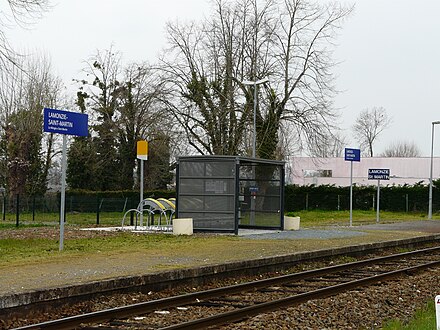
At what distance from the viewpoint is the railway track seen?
9.55 m

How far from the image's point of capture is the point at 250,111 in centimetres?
4150

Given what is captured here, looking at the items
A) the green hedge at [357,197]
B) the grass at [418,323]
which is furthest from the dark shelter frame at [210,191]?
the green hedge at [357,197]

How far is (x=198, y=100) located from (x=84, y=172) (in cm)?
1669

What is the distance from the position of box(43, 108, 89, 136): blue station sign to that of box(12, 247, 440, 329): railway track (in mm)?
5599

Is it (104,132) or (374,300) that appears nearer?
(374,300)

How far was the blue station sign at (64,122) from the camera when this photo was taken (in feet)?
51.9

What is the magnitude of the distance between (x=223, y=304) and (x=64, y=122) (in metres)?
6.63

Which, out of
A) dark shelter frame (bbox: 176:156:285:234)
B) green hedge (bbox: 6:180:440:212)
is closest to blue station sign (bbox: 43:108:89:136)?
dark shelter frame (bbox: 176:156:285:234)

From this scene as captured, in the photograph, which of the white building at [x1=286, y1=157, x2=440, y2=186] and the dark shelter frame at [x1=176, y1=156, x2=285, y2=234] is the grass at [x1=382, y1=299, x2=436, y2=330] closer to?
the dark shelter frame at [x1=176, y1=156, x2=285, y2=234]

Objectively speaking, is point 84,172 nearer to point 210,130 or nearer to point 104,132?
point 104,132

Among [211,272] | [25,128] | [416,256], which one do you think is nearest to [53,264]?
[211,272]

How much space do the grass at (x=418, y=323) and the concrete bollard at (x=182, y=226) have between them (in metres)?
13.2

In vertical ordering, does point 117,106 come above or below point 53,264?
above

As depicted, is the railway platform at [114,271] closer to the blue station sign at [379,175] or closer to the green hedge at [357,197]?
the blue station sign at [379,175]
